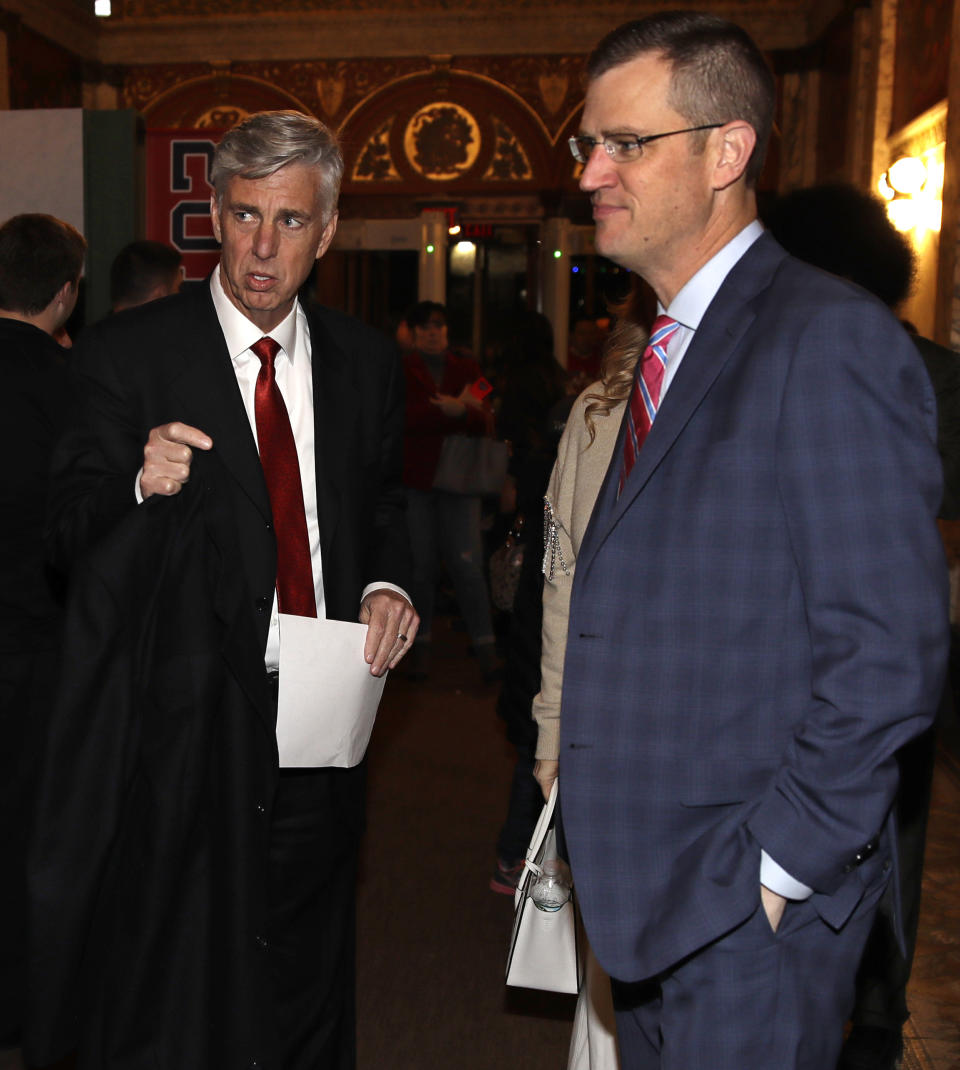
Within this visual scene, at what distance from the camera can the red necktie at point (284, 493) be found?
207 centimetres

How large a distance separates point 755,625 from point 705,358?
1.02 ft

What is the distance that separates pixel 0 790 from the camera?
9.29 feet

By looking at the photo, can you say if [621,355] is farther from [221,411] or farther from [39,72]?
[39,72]

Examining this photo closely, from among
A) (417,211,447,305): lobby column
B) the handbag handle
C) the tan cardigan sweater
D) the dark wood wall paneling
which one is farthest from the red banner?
(417,211,447,305): lobby column

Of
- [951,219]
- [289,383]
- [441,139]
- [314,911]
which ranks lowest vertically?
[314,911]

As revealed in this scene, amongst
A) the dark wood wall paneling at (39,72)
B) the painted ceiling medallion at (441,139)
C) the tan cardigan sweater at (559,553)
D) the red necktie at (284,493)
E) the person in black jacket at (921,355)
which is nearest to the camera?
the red necktie at (284,493)

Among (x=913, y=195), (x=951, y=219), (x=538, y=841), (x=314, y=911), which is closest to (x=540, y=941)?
(x=538, y=841)

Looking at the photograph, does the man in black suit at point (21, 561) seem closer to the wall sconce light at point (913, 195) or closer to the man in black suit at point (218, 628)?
the man in black suit at point (218, 628)

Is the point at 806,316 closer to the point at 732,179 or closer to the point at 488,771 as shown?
the point at 732,179

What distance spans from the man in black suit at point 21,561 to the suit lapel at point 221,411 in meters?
0.85

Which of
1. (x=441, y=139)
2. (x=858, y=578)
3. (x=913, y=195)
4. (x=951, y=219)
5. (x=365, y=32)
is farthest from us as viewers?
(x=441, y=139)

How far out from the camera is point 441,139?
1174 cm

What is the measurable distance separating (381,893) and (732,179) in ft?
9.25

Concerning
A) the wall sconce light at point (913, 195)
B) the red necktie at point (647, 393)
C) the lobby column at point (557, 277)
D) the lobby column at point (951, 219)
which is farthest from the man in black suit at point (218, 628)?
the lobby column at point (557, 277)
